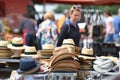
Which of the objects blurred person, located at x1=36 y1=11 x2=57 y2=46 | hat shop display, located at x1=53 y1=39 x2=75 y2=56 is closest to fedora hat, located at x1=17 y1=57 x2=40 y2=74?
hat shop display, located at x1=53 y1=39 x2=75 y2=56

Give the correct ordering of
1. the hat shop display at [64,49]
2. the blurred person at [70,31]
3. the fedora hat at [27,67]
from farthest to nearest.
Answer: the blurred person at [70,31] → the hat shop display at [64,49] → the fedora hat at [27,67]

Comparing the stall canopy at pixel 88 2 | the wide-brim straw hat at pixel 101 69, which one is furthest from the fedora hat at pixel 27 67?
the stall canopy at pixel 88 2

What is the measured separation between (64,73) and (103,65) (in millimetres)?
579

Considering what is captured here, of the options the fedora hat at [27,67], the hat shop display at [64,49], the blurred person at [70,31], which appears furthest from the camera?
the blurred person at [70,31]

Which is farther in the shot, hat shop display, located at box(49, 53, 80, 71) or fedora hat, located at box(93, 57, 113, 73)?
fedora hat, located at box(93, 57, 113, 73)

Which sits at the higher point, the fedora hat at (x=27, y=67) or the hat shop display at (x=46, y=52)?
the hat shop display at (x=46, y=52)

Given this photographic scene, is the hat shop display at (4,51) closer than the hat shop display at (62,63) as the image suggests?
No

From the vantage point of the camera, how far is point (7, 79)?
21.3 ft

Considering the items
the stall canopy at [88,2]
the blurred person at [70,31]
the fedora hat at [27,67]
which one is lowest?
the fedora hat at [27,67]

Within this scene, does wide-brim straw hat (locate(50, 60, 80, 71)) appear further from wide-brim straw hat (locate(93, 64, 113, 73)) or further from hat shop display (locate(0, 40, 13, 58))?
hat shop display (locate(0, 40, 13, 58))

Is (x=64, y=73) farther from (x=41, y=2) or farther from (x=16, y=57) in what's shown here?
(x=41, y=2)

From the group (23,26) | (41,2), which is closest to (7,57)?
(23,26)

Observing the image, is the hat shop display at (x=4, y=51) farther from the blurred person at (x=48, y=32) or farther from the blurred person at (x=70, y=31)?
the blurred person at (x=48, y=32)

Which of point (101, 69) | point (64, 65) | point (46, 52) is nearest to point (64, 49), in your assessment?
point (46, 52)
